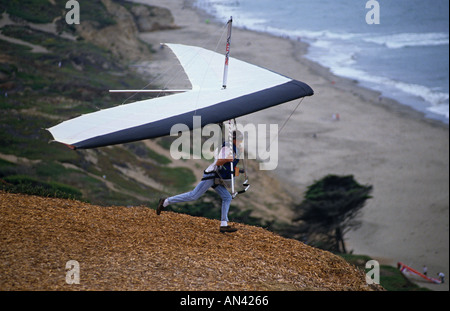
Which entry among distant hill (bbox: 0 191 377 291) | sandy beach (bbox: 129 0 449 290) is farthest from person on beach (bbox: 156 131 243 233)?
sandy beach (bbox: 129 0 449 290)

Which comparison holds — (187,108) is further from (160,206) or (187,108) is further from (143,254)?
(143,254)

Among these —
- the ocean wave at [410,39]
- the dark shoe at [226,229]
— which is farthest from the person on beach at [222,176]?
the ocean wave at [410,39]

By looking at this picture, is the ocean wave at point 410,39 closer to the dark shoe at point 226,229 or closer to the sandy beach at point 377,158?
the sandy beach at point 377,158

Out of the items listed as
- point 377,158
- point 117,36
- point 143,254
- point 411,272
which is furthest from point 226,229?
point 117,36

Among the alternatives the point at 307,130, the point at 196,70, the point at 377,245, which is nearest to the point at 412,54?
the point at 307,130

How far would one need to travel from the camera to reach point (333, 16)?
88.1 meters

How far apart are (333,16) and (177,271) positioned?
88.1 metres

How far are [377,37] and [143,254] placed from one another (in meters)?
75.2

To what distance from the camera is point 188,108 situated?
9.31m

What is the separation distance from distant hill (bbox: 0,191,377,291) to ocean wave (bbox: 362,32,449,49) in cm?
6677

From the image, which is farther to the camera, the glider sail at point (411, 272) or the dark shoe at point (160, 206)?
the glider sail at point (411, 272)

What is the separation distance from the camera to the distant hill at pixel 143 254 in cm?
708

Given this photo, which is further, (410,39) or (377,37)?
(377,37)
